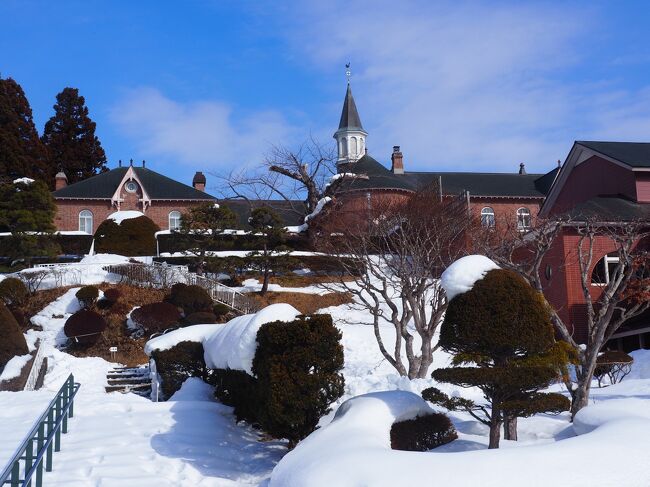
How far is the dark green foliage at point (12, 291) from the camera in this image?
→ 1019 inches

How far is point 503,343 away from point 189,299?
18.1m

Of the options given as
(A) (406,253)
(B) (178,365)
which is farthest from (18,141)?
(B) (178,365)

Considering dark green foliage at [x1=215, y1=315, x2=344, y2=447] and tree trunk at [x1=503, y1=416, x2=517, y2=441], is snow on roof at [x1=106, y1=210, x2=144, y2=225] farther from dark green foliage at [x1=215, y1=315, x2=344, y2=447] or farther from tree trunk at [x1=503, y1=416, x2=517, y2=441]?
tree trunk at [x1=503, y1=416, x2=517, y2=441]

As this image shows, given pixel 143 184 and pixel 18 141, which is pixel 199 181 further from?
pixel 18 141

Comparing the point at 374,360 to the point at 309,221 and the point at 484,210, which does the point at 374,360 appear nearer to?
the point at 309,221

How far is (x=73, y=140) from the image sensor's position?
60.9 metres

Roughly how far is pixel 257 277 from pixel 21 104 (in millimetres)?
33793

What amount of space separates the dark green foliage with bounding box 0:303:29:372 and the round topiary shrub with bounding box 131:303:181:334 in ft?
18.4

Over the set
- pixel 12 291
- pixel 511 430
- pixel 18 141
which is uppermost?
pixel 18 141

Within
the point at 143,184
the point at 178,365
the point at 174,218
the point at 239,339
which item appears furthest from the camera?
the point at 143,184


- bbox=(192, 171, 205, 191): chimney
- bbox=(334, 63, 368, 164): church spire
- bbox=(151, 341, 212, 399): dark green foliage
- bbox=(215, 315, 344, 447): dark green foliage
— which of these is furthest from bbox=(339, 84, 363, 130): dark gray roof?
bbox=(215, 315, 344, 447): dark green foliage

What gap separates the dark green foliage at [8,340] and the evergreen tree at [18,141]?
3654 cm

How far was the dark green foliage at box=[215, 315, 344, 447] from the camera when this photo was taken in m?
9.62

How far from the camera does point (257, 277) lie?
3192 cm
